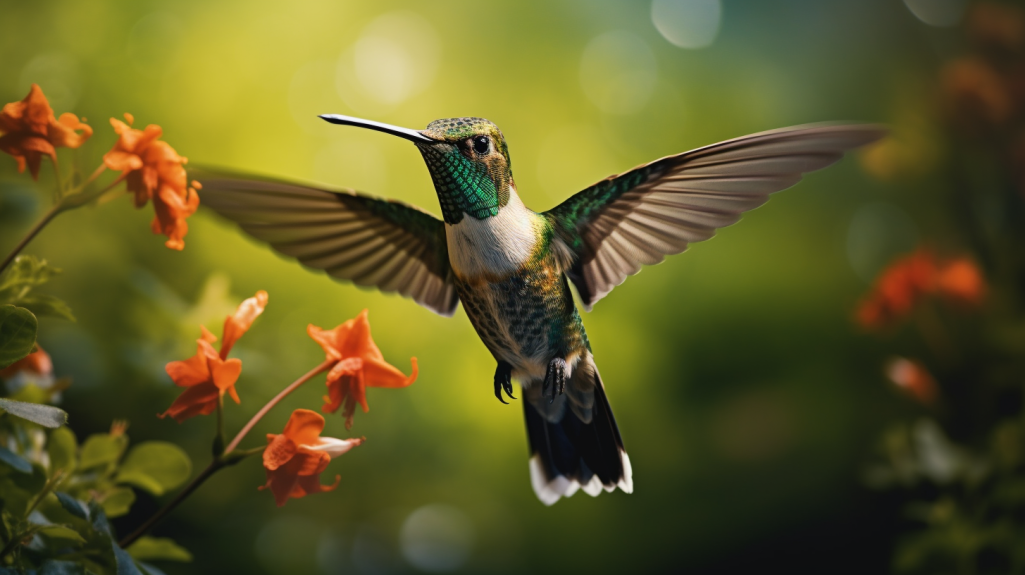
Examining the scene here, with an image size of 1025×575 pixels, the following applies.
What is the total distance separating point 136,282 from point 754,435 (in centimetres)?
142

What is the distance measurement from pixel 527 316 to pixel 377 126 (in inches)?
10.1

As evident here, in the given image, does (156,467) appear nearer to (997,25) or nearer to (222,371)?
(222,371)

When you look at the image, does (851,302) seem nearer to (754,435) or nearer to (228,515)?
(754,435)

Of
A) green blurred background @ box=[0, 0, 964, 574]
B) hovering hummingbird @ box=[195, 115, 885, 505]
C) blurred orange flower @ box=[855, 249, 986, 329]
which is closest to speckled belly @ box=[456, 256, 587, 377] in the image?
hovering hummingbird @ box=[195, 115, 885, 505]

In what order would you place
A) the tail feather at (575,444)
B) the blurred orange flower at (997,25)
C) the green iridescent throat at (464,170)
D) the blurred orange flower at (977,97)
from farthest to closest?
the blurred orange flower at (997,25)
the blurred orange flower at (977,97)
the tail feather at (575,444)
the green iridescent throat at (464,170)

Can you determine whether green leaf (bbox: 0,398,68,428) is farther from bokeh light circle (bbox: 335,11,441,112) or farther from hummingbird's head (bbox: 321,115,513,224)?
bokeh light circle (bbox: 335,11,441,112)

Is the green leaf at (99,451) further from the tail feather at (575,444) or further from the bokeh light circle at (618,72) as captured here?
the bokeh light circle at (618,72)

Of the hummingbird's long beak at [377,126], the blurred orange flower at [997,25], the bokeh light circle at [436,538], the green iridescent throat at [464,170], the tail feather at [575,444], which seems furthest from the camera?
the blurred orange flower at [997,25]

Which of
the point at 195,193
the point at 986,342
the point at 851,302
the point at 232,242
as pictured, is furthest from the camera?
the point at 851,302

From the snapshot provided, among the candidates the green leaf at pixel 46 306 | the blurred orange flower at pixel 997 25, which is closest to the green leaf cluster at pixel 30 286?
the green leaf at pixel 46 306

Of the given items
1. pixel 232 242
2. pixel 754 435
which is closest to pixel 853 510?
pixel 754 435

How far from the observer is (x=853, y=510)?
1.83m

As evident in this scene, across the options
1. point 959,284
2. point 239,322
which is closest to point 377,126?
point 239,322

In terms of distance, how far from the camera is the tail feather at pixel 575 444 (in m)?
0.79
